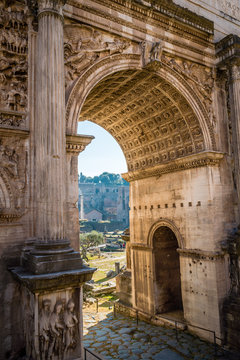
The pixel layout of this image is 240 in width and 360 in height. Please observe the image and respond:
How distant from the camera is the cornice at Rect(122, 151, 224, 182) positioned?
10406 mm

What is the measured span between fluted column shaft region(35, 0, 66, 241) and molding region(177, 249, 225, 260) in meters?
6.05

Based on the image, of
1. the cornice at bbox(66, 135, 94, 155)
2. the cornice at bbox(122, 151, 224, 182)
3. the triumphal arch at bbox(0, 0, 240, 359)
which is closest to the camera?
the triumphal arch at bbox(0, 0, 240, 359)

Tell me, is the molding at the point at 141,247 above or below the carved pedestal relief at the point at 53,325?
above

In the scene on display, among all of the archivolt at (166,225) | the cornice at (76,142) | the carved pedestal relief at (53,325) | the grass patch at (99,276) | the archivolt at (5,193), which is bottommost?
the grass patch at (99,276)

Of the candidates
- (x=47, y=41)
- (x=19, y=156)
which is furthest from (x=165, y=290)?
(x=47, y=41)

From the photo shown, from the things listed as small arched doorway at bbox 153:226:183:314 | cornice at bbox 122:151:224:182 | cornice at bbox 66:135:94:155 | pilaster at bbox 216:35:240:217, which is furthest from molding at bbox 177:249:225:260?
cornice at bbox 66:135:94:155

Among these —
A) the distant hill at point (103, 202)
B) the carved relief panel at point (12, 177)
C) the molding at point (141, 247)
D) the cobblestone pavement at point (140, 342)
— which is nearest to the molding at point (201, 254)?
the molding at point (141, 247)

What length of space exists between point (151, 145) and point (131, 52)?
4476 mm

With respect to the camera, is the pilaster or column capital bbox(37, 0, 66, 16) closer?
column capital bbox(37, 0, 66, 16)

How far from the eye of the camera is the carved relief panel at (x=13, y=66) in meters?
6.66

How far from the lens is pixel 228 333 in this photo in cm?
953

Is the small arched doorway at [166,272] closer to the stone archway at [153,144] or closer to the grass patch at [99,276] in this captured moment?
the stone archway at [153,144]

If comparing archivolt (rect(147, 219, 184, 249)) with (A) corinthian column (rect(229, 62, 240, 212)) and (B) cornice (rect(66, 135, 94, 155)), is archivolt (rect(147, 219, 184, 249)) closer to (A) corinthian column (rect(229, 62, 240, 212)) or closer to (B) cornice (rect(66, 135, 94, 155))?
(A) corinthian column (rect(229, 62, 240, 212))

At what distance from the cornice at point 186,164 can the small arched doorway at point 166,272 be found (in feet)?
8.20
